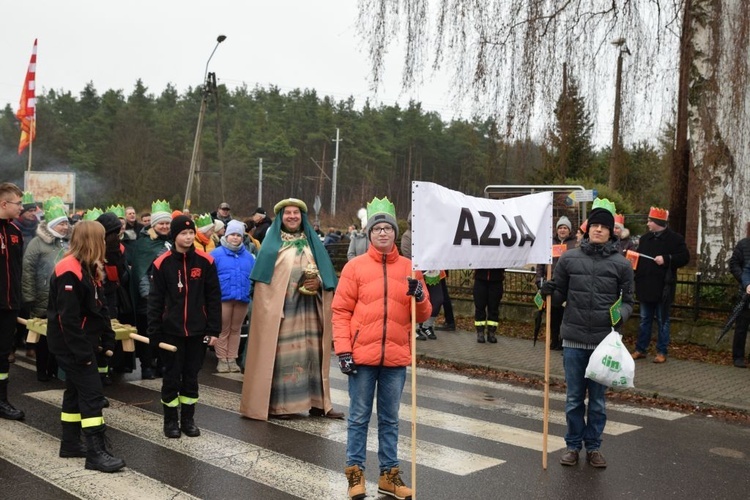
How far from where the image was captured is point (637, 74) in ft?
41.3

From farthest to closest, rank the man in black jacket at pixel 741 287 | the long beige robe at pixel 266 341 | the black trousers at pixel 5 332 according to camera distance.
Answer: the man in black jacket at pixel 741 287
the long beige robe at pixel 266 341
the black trousers at pixel 5 332

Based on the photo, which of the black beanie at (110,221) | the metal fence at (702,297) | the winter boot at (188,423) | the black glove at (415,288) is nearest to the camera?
the black glove at (415,288)

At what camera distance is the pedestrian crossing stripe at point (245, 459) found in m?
5.76

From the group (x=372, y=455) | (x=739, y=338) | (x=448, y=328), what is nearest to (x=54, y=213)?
(x=372, y=455)

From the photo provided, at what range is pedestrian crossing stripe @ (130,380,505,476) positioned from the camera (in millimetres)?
6348

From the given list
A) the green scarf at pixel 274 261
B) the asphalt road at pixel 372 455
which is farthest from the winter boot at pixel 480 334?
the green scarf at pixel 274 261

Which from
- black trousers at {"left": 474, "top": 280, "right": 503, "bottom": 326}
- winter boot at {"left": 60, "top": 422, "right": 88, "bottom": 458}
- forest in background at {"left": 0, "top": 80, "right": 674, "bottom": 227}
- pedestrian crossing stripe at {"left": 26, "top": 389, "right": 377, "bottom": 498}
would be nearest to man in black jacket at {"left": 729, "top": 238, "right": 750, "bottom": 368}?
black trousers at {"left": 474, "top": 280, "right": 503, "bottom": 326}

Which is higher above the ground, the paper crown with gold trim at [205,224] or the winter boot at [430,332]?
the paper crown with gold trim at [205,224]

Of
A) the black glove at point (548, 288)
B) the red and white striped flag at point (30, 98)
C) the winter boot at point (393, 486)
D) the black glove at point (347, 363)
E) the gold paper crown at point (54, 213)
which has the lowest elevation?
the winter boot at point (393, 486)

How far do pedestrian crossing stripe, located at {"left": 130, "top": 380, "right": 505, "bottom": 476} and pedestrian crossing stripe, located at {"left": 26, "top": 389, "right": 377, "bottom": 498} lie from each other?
0.69 metres

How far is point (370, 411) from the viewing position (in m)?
5.60

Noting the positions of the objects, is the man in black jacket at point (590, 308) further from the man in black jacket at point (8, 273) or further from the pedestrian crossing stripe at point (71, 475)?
the man in black jacket at point (8, 273)

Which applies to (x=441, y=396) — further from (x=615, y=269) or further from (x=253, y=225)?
(x=253, y=225)

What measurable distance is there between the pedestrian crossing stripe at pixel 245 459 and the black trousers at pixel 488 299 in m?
6.56
